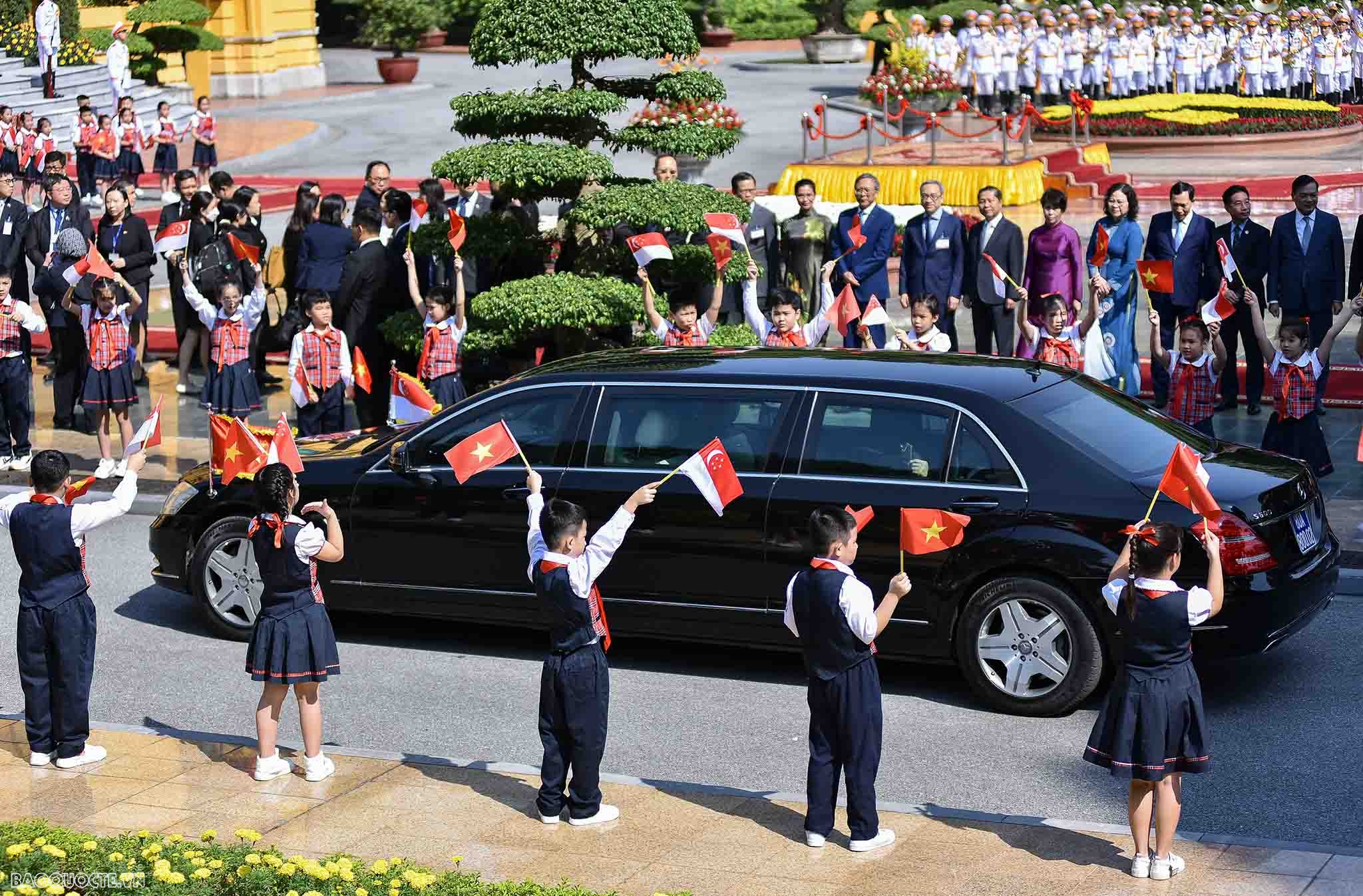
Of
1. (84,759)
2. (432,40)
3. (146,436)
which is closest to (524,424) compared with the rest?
(146,436)

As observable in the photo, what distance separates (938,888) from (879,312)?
261 inches

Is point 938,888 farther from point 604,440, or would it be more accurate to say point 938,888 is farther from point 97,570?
point 97,570

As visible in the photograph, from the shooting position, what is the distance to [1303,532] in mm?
9062

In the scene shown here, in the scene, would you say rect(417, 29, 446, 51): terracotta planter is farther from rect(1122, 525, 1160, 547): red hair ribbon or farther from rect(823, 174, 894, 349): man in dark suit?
rect(1122, 525, 1160, 547): red hair ribbon

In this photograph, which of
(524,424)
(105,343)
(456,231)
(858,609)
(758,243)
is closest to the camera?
(858,609)

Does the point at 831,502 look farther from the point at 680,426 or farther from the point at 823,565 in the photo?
the point at 823,565

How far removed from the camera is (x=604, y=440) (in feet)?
31.9

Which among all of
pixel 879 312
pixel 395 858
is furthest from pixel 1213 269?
pixel 395 858

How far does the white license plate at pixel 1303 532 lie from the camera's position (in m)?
8.99

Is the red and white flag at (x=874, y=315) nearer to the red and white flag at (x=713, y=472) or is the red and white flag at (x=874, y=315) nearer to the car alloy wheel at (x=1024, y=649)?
the car alloy wheel at (x=1024, y=649)

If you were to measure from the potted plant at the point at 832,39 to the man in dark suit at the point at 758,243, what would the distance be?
41.1 m

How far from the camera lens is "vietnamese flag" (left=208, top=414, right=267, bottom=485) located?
9.05 m

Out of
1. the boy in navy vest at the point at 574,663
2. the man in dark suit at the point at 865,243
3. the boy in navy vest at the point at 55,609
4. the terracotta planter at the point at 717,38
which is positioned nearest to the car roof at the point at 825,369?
the boy in navy vest at the point at 574,663

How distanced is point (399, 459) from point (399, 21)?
152 ft
